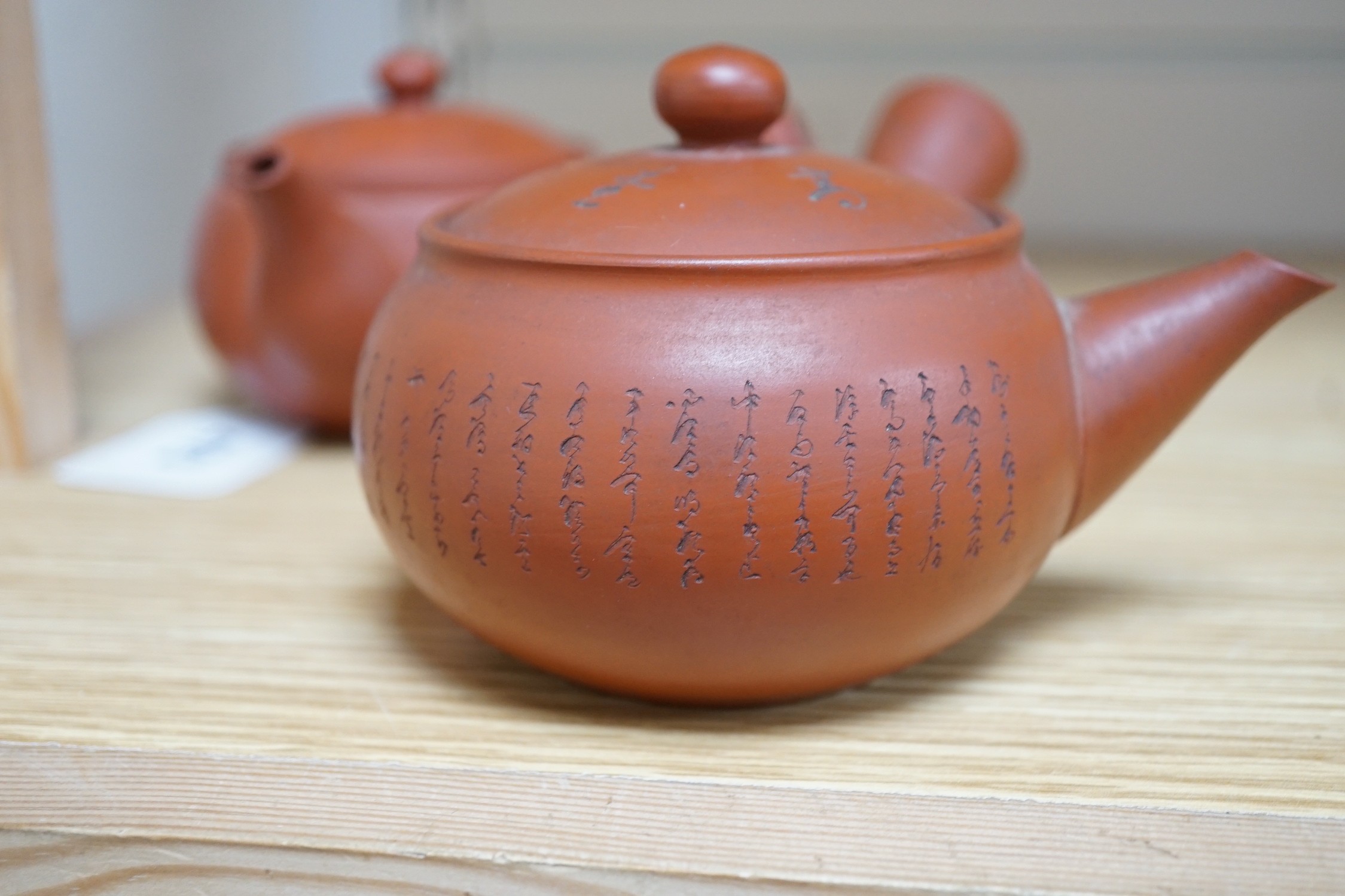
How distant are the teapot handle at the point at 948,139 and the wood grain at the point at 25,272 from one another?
29.9 inches

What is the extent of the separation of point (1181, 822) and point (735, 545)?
0.87 ft

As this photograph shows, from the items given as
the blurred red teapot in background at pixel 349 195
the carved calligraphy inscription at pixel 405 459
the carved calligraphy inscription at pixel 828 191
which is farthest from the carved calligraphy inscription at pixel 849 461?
the blurred red teapot in background at pixel 349 195

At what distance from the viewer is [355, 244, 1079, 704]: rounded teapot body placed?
67cm

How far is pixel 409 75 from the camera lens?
1317 millimetres

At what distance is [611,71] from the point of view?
2.48 m

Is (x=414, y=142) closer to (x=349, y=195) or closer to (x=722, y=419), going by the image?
(x=349, y=195)

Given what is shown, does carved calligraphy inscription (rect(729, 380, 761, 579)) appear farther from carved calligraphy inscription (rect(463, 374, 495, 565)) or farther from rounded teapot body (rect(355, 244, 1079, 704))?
carved calligraphy inscription (rect(463, 374, 495, 565))

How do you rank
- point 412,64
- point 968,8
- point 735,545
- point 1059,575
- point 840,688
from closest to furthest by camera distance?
point 735,545, point 840,688, point 1059,575, point 412,64, point 968,8

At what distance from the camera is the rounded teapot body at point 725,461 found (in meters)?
0.67

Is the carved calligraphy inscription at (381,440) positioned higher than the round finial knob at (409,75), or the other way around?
the round finial knob at (409,75)

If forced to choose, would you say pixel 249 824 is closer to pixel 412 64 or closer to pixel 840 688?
pixel 840 688

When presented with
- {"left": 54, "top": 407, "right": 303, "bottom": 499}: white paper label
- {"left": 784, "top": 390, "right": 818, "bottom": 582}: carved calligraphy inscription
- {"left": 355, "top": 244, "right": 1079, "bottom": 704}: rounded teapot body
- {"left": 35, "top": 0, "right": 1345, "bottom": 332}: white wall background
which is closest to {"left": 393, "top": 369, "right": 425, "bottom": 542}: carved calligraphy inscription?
{"left": 355, "top": 244, "right": 1079, "bottom": 704}: rounded teapot body

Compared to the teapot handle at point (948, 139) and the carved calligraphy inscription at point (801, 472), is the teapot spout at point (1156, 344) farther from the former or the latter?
the teapot handle at point (948, 139)

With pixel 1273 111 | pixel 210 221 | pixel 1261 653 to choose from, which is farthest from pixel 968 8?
pixel 1261 653
